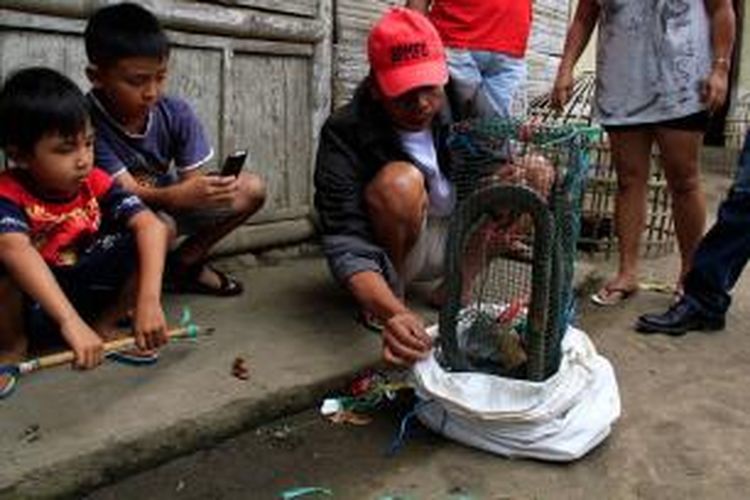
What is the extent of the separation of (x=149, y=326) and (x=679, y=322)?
6.46 ft

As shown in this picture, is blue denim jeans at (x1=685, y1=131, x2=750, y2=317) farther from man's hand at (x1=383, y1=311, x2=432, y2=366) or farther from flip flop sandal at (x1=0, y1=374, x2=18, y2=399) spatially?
flip flop sandal at (x1=0, y1=374, x2=18, y2=399)

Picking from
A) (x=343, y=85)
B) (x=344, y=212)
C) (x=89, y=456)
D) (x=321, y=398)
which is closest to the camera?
(x=89, y=456)

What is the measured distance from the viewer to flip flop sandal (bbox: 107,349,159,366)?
2762 mm

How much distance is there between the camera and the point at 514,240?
2770 mm

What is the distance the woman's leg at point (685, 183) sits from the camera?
364 centimetres

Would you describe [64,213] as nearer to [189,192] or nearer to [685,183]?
[189,192]

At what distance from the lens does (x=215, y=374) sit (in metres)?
2.74

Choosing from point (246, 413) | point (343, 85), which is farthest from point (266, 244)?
point (246, 413)

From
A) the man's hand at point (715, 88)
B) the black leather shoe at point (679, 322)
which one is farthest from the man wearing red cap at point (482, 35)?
the black leather shoe at point (679, 322)

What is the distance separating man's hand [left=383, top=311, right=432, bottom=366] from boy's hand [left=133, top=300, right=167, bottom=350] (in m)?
0.57

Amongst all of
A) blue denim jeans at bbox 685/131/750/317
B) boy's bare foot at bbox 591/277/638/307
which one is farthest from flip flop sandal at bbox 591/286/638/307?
blue denim jeans at bbox 685/131/750/317

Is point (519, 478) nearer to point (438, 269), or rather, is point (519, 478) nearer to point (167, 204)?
point (438, 269)

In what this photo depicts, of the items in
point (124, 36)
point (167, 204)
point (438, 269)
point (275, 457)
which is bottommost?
point (275, 457)

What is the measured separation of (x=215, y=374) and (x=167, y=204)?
62 centimetres
